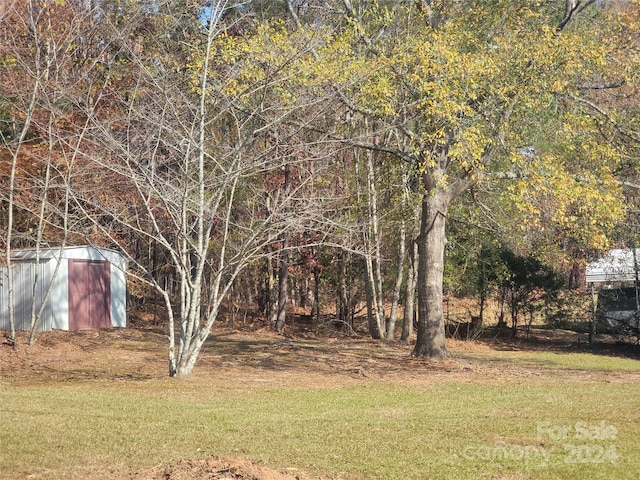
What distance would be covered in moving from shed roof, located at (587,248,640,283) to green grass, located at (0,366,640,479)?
11.4m

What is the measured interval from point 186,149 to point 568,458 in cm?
843

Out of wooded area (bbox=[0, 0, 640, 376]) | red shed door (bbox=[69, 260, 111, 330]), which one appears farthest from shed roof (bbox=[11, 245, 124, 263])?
wooded area (bbox=[0, 0, 640, 376])

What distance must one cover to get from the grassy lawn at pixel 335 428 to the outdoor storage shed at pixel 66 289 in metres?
9.62

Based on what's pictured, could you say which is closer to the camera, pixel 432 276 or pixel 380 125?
pixel 432 276

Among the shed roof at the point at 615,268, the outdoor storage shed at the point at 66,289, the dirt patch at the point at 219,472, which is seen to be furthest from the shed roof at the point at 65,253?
the dirt patch at the point at 219,472

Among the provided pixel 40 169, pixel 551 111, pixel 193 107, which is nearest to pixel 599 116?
pixel 551 111

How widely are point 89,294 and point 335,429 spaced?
16573 millimetres

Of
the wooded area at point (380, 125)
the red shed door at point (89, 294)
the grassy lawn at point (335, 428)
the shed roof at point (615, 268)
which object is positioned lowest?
the grassy lawn at point (335, 428)

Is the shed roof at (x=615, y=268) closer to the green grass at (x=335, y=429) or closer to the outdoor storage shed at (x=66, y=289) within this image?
the green grass at (x=335, y=429)

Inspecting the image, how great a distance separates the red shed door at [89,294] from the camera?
23.2 m

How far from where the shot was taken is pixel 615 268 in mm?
23234

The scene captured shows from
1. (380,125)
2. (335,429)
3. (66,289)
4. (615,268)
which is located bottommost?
(335,429)

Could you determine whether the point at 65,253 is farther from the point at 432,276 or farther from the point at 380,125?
the point at 432,276

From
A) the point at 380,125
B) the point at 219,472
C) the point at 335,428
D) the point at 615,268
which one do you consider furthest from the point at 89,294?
the point at 219,472
